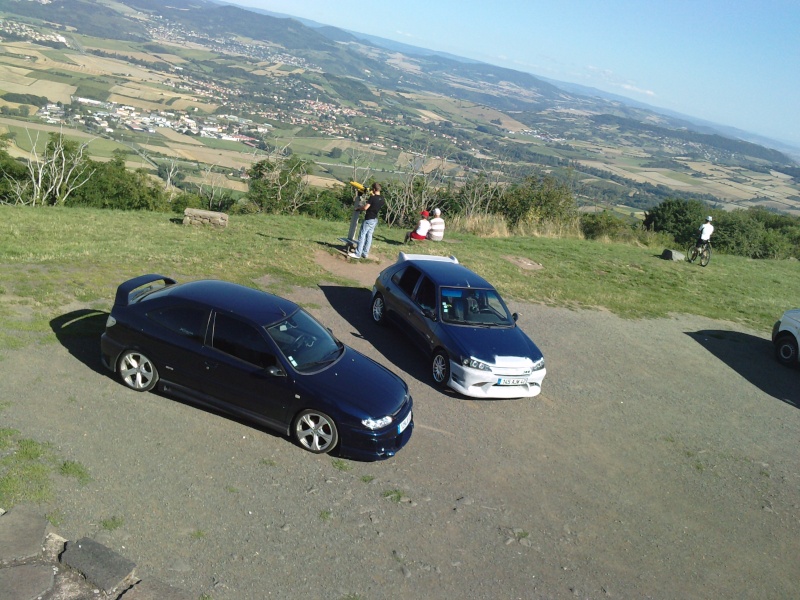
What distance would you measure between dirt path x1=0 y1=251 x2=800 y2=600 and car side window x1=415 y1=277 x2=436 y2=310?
946 millimetres

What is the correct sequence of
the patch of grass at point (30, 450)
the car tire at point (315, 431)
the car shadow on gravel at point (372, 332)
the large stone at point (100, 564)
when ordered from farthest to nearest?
the car shadow on gravel at point (372, 332), the car tire at point (315, 431), the patch of grass at point (30, 450), the large stone at point (100, 564)

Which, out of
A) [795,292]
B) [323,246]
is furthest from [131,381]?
[795,292]

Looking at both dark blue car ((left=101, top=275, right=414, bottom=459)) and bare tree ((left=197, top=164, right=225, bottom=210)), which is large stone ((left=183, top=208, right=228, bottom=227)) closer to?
dark blue car ((left=101, top=275, right=414, bottom=459))

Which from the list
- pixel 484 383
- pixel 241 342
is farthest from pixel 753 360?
pixel 241 342

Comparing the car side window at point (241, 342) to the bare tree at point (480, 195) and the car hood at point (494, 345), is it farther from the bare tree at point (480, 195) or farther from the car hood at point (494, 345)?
the bare tree at point (480, 195)

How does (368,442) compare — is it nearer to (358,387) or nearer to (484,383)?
(358,387)

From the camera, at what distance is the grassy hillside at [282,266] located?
11062 mm

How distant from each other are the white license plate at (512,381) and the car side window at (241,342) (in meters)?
3.58

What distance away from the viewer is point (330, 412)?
24.4 feet

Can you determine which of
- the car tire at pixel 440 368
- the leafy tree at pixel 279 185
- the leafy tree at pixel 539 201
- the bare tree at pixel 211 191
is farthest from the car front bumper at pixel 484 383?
the bare tree at pixel 211 191

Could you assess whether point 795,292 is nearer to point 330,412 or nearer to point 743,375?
point 743,375

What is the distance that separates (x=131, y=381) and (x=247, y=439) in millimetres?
1755

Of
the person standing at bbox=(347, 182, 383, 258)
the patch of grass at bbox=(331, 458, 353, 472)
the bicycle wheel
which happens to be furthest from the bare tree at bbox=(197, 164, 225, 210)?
the patch of grass at bbox=(331, 458, 353, 472)

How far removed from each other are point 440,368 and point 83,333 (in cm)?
512
